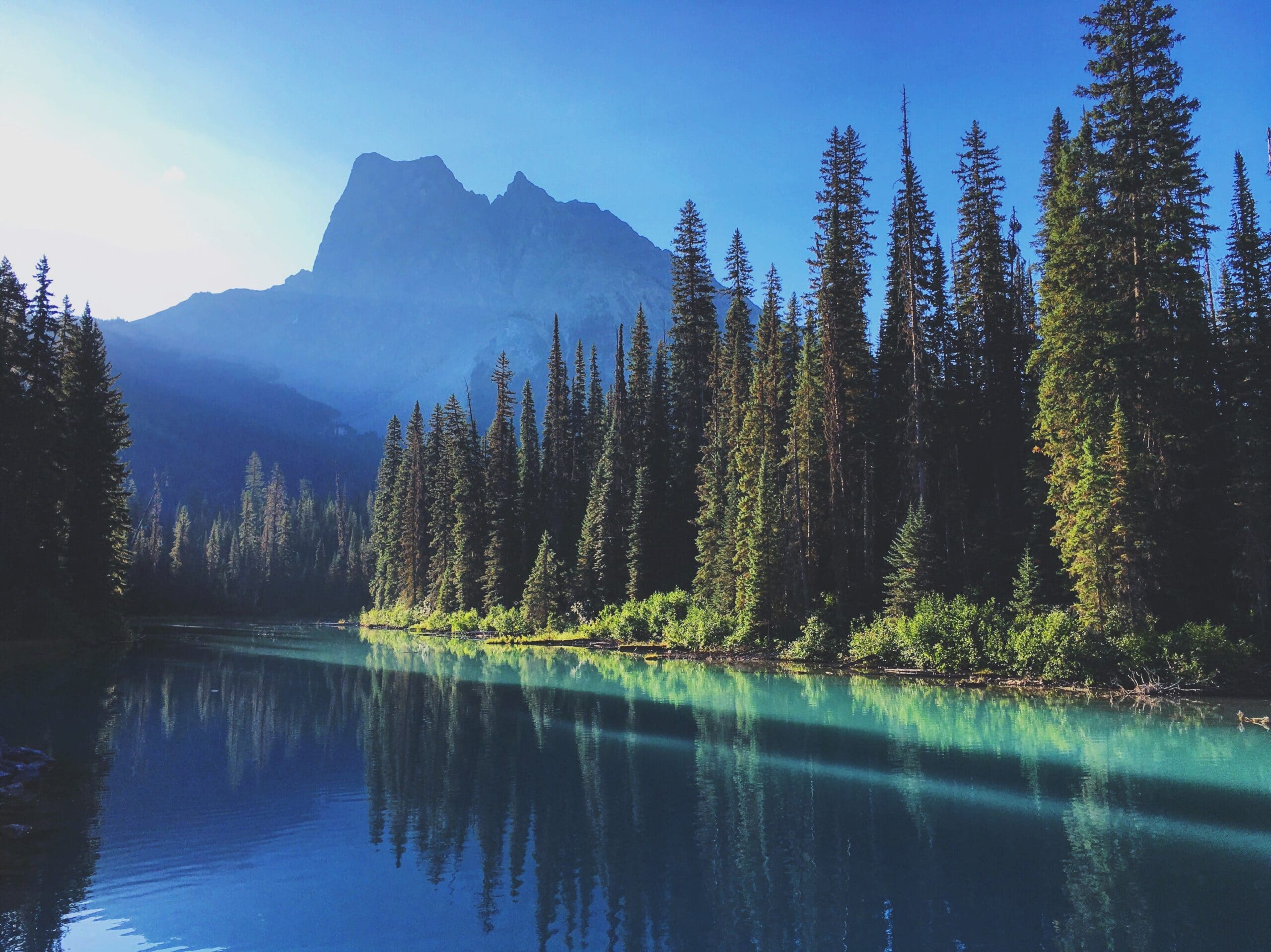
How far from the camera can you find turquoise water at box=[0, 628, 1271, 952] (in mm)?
9898

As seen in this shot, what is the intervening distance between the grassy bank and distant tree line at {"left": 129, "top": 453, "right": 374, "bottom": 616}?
73.8 meters

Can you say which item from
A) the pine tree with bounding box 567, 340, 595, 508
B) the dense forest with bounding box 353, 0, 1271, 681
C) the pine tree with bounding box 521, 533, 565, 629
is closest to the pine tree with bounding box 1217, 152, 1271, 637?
the dense forest with bounding box 353, 0, 1271, 681

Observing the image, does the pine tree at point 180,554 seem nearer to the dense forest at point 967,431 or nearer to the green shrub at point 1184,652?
the dense forest at point 967,431

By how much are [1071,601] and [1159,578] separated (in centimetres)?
346

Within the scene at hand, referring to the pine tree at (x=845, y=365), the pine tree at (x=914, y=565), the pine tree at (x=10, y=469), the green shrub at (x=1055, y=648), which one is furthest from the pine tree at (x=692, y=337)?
Result: the pine tree at (x=10, y=469)

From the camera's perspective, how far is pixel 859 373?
42.8 m

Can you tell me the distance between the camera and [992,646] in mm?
31469

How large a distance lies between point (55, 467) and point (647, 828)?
140 feet

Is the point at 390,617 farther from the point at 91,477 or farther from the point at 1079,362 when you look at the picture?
the point at 1079,362

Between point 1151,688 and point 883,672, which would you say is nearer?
point 1151,688

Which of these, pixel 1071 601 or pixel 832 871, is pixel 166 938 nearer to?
pixel 832 871

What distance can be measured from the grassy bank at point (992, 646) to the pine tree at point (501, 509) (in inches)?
838

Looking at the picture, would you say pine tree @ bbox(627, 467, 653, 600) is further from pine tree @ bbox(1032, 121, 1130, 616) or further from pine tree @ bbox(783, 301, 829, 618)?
pine tree @ bbox(1032, 121, 1130, 616)

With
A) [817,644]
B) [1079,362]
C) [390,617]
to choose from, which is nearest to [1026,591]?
[1079,362]
